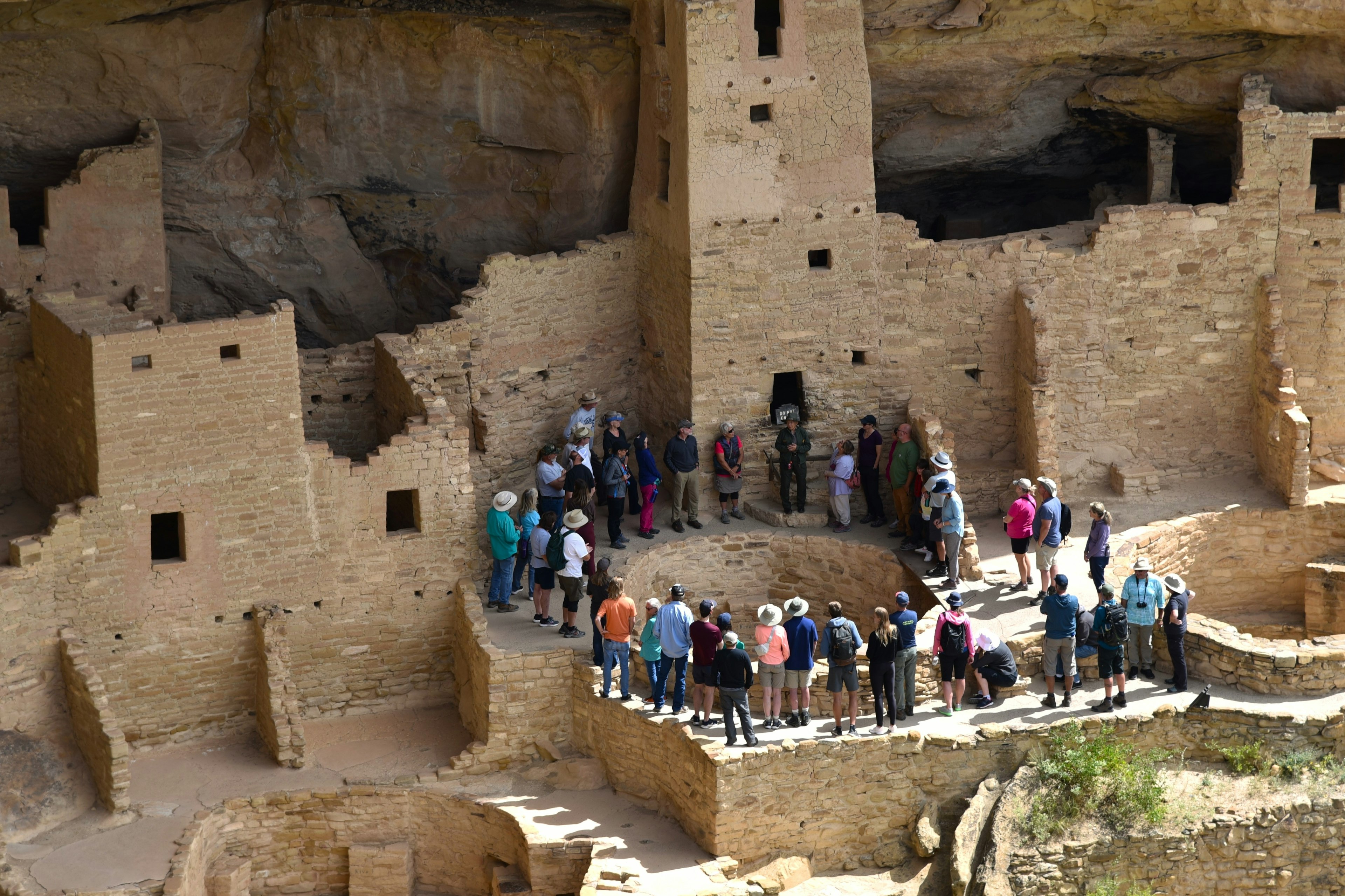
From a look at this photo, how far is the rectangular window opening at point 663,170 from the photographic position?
84.4 ft

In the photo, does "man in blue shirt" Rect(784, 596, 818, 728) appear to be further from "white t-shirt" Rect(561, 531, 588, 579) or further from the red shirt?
"white t-shirt" Rect(561, 531, 588, 579)

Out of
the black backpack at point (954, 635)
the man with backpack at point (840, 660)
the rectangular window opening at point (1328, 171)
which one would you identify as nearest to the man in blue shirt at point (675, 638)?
the man with backpack at point (840, 660)

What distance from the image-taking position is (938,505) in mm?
24484

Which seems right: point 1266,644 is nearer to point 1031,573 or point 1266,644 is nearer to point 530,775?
point 1031,573

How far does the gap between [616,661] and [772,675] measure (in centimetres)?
174

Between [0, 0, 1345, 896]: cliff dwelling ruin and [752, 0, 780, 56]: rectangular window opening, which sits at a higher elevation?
[752, 0, 780, 56]: rectangular window opening

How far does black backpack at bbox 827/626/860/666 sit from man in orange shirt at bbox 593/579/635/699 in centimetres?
214

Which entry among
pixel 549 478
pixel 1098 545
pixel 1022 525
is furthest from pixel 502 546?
pixel 1098 545

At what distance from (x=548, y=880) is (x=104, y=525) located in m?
5.72

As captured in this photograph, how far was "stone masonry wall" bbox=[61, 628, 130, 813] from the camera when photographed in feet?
71.5

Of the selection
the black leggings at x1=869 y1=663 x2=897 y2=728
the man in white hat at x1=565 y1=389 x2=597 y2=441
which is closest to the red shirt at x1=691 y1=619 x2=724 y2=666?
the black leggings at x1=869 y1=663 x2=897 y2=728

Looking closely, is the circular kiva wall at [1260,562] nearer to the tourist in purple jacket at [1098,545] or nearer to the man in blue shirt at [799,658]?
the tourist in purple jacket at [1098,545]

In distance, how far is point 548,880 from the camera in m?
22.2

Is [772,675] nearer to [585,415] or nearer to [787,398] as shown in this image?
[585,415]
